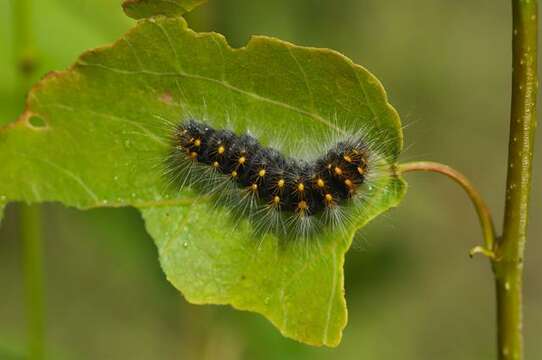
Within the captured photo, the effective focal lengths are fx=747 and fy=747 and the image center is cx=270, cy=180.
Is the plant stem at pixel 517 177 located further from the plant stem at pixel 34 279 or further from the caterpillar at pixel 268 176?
the plant stem at pixel 34 279

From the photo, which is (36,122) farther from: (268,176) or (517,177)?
(517,177)

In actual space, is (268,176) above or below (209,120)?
below

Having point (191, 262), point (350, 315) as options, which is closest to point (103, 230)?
point (350, 315)

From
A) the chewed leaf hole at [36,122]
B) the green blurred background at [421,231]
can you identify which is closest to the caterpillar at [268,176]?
the chewed leaf hole at [36,122]

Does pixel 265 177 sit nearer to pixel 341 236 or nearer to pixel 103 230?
pixel 341 236

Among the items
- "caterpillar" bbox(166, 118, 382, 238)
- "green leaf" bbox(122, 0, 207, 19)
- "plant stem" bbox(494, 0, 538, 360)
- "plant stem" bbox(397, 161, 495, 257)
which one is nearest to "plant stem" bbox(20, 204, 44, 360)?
"caterpillar" bbox(166, 118, 382, 238)

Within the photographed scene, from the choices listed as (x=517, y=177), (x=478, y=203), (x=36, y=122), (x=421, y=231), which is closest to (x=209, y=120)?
(x=36, y=122)
